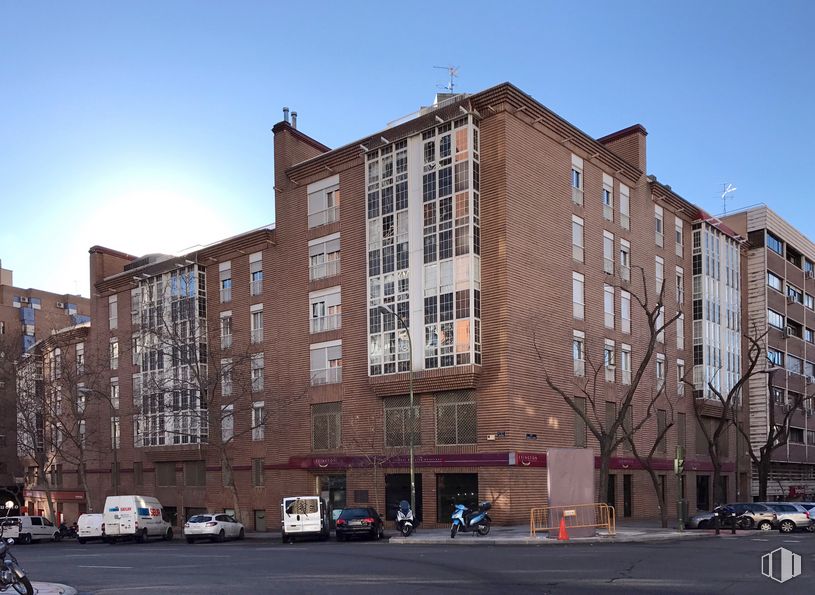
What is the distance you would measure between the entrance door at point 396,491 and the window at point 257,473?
31.1 feet

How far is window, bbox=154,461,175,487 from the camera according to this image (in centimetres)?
5569

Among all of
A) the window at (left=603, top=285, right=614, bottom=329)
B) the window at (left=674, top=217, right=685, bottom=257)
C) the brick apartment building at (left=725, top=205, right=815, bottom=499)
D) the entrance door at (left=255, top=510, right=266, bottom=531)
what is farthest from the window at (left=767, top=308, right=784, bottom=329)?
the entrance door at (left=255, top=510, right=266, bottom=531)

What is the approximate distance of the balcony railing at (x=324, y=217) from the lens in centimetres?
4669

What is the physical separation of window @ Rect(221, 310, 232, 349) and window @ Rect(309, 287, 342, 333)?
7.19 m

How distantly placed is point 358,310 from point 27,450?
3710 cm

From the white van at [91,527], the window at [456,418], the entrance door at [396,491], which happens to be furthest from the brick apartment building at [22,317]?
the window at [456,418]

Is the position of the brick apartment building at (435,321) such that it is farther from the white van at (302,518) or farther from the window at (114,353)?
the white van at (302,518)

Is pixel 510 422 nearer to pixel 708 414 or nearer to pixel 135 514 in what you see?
pixel 135 514

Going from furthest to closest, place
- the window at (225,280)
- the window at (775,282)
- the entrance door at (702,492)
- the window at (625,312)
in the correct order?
the window at (775,282)
the entrance door at (702,492)
the window at (225,280)
the window at (625,312)

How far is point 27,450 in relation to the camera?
67.8m

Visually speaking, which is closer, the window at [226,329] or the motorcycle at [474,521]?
the motorcycle at [474,521]

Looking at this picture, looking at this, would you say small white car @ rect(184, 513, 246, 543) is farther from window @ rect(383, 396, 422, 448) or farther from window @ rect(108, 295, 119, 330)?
window @ rect(108, 295, 119, 330)

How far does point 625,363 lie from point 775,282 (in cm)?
2334

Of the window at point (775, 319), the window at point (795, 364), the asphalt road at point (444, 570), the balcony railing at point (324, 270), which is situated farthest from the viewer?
A: the window at point (795, 364)
